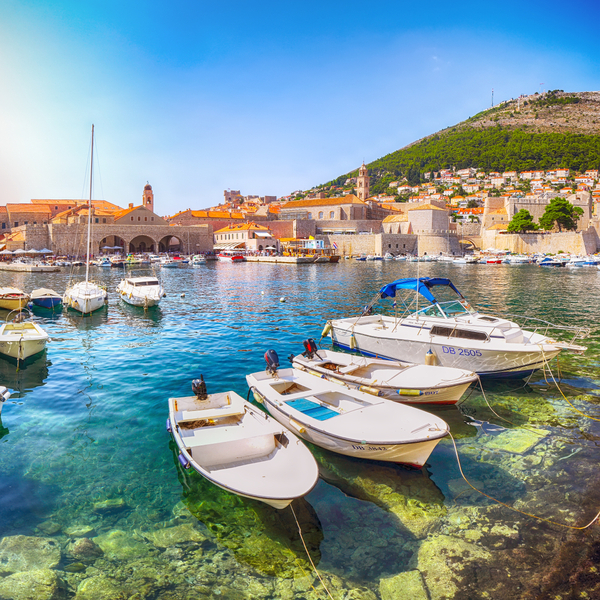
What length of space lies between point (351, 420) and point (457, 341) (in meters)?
4.52

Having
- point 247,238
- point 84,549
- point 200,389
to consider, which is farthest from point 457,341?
point 247,238

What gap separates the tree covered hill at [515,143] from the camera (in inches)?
4240

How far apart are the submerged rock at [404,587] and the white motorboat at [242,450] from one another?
3.68 feet

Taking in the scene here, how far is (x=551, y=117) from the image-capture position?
13038 centimetres

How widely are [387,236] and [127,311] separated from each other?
53.4 m

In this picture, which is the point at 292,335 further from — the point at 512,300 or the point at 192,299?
the point at 512,300

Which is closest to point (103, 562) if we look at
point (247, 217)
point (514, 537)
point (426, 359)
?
point (514, 537)

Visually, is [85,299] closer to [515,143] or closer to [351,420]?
[351,420]

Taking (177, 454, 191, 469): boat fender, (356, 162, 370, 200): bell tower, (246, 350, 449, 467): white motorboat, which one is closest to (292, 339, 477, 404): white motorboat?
(246, 350, 449, 467): white motorboat

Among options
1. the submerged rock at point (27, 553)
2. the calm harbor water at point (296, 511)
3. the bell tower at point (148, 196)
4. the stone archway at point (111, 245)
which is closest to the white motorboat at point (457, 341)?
the calm harbor water at point (296, 511)

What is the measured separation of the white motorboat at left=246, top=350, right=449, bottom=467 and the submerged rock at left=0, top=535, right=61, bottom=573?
3.23 meters

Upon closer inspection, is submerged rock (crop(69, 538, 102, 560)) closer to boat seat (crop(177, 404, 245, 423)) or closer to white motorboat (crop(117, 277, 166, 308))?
boat seat (crop(177, 404, 245, 423))

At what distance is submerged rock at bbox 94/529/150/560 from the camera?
430 cm

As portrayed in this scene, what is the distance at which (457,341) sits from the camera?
9.44 meters
